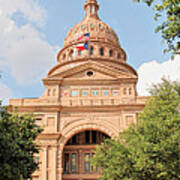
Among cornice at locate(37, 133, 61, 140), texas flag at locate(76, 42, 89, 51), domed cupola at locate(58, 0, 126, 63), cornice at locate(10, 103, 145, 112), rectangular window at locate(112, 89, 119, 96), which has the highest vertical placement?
domed cupola at locate(58, 0, 126, 63)

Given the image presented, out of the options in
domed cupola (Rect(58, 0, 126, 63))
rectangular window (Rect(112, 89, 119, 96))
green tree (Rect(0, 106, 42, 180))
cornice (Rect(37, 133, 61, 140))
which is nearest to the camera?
green tree (Rect(0, 106, 42, 180))

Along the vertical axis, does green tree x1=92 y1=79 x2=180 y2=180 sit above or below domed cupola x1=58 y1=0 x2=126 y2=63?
below

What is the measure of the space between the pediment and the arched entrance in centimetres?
787

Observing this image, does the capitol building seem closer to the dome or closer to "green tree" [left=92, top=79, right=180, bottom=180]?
"green tree" [left=92, top=79, right=180, bottom=180]

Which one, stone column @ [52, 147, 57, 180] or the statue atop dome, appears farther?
the statue atop dome

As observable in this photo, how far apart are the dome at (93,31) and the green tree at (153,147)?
31.6 m

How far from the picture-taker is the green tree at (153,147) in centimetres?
2056

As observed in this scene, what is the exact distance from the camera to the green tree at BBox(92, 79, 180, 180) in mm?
20562

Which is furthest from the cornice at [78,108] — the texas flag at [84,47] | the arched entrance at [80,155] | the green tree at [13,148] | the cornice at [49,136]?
the green tree at [13,148]

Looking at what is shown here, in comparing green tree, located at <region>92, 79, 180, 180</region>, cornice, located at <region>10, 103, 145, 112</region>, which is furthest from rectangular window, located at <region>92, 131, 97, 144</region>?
green tree, located at <region>92, 79, 180, 180</region>

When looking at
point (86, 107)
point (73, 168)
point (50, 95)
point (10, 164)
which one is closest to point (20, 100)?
point (50, 95)

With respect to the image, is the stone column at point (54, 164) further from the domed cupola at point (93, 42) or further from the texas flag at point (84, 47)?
the domed cupola at point (93, 42)

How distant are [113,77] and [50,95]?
921 centimetres

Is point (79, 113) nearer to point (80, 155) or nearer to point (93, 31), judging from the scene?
point (80, 155)
